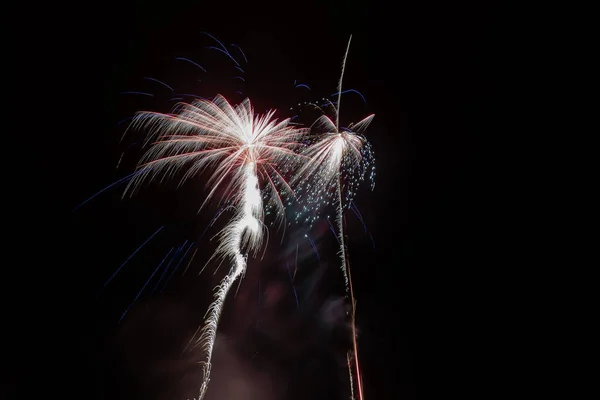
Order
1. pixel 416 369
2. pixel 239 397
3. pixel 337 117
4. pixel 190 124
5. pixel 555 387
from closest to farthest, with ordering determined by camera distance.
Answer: pixel 190 124 < pixel 337 117 < pixel 555 387 < pixel 416 369 < pixel 239 397

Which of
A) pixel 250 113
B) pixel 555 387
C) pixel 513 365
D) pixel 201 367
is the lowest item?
pixel 555 387

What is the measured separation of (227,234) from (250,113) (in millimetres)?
2465

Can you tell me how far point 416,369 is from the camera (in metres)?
13.0

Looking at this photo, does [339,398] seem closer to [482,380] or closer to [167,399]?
[482,380]

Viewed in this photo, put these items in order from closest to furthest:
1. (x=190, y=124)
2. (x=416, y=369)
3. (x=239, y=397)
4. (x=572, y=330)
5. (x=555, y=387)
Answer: (x=190, y=124)
(x=572, y=330)
(x=555, y=387)
(x=416, y=369)
(x=239, y=397)

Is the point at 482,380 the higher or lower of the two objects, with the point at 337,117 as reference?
lower

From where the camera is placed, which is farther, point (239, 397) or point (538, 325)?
point (239, 397)

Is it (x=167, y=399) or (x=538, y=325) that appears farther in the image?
(x=167, y=399)

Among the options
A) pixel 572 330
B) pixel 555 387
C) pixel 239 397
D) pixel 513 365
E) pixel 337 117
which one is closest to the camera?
pixel 337 117

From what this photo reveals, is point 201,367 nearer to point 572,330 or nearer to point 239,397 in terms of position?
A: point 239,397

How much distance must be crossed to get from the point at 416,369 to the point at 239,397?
24.0ft

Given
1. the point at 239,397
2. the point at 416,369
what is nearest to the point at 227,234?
the point at 416,369

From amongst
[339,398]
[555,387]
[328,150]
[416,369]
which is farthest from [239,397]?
[328,150]

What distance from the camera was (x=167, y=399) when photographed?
14922mm
